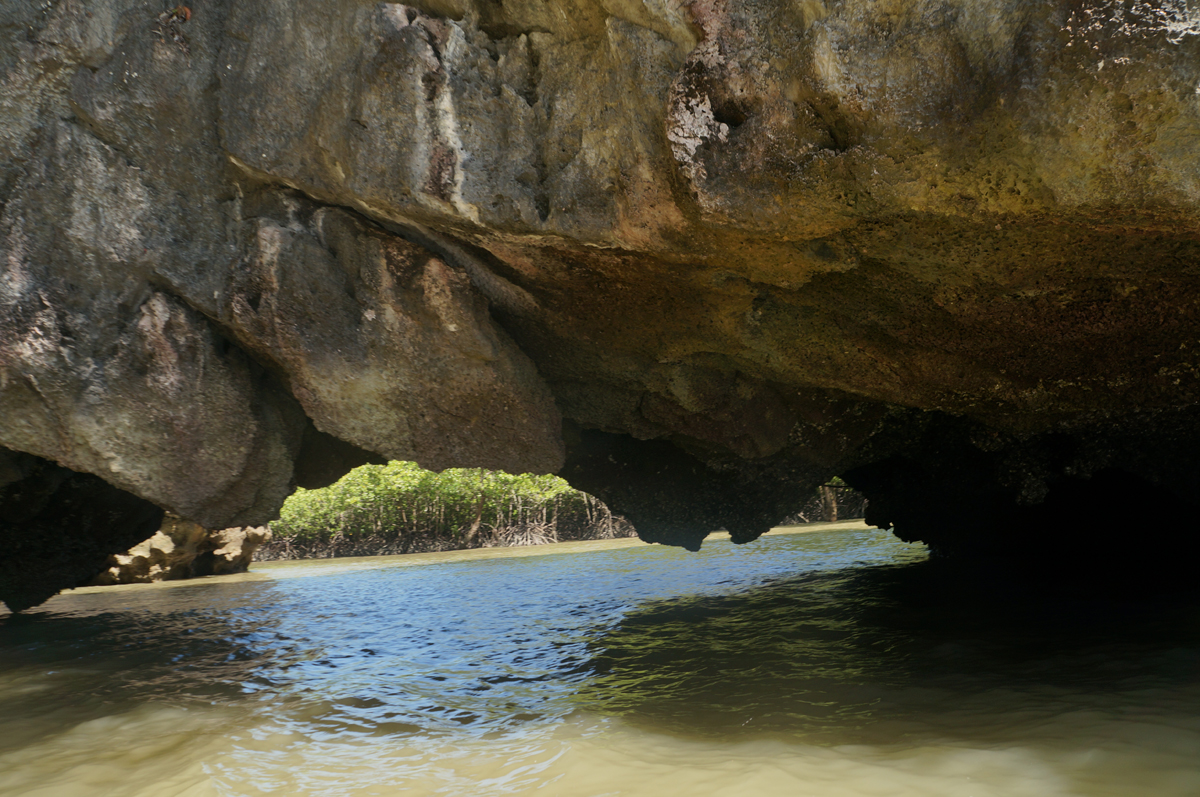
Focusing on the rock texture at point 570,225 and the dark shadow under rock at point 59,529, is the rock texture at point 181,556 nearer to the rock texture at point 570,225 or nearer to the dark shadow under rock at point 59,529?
the dark shadow under rock at point 59,529

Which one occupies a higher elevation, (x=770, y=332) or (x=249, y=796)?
(x=770, y=332)

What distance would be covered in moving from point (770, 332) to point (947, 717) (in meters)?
1.74

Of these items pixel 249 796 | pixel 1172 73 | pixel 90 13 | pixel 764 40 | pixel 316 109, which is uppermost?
pixel 90 13

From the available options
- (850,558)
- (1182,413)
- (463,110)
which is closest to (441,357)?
(463,110)

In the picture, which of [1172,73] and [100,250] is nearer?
[1172,73]

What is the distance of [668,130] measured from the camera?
99.3 inches

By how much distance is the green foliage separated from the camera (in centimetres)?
1845

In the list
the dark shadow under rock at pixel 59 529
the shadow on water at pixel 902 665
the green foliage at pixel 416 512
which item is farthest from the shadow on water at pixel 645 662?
the green foliage at pixel 416 512

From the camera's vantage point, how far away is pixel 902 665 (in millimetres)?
3715

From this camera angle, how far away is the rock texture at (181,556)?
35.8 feet

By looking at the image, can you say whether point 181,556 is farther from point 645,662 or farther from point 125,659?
point 645,662

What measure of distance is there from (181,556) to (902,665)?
1094 centimetres

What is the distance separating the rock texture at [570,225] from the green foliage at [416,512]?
14.9m

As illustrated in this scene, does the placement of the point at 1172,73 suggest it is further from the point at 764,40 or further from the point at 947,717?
the point at 947,717
